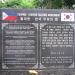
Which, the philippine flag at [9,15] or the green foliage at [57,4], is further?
the green foliage at [57,4]

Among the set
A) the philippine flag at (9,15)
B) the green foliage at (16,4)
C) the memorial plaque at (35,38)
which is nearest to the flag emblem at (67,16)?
the memorial plaque at (35,38)

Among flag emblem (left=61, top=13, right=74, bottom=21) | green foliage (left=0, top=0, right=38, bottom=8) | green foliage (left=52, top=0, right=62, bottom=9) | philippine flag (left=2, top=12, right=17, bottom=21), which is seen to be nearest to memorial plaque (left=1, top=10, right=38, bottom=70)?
philippine flag (left=2, top=12, right=17, bottom=21)

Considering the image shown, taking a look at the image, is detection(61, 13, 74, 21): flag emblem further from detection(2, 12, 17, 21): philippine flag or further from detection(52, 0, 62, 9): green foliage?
detection(52, 0, 62, 9): green foliage

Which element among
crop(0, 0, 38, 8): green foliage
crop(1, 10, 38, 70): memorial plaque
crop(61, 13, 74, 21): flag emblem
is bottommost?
crop(1, 10, 38, 70): memorial plaque

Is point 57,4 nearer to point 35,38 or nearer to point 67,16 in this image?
point 67,16

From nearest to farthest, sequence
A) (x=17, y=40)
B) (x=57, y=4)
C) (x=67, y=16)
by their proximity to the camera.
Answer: (x=17, y=40), (x=67, y=16), (x=57, y=4)

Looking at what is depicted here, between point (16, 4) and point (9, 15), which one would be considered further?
point (16, 4)

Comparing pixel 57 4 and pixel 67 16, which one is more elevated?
pixel 57 4

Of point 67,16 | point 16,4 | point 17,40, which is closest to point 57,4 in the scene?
point 16,4

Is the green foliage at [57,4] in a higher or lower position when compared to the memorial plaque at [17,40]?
higher

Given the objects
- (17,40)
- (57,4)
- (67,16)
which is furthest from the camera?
(57,4)

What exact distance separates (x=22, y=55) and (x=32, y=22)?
745 millimetres

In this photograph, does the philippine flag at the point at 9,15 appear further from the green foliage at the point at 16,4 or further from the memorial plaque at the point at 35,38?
the green foliage at the point at 16,4

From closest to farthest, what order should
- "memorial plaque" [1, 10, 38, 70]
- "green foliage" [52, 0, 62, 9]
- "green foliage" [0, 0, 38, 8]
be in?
1. "memorial plaque" [1, 10, 38, 70]
2. "green foliage" [0, 0, 38, 8]
3. "green foliage" [52, 0, 62, 9]
